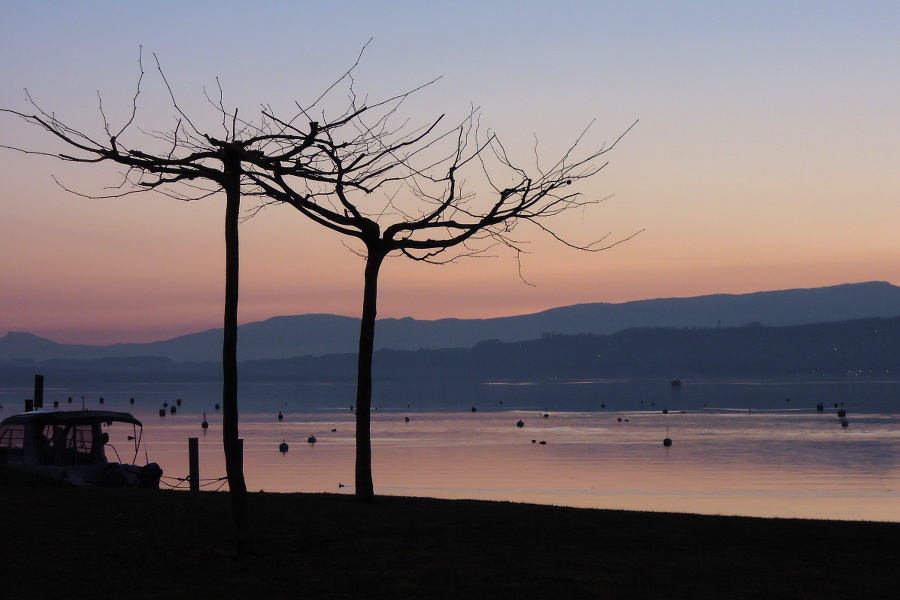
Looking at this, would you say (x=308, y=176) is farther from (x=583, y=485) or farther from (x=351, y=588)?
(x=583, y=485)

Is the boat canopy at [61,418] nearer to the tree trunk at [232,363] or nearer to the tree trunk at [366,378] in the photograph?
the tree trunk at [366,378]

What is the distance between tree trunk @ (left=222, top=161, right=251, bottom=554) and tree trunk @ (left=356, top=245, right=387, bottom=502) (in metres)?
4.63

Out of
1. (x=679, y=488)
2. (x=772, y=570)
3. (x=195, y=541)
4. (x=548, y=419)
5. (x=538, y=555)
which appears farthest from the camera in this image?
(x=548, y=419)

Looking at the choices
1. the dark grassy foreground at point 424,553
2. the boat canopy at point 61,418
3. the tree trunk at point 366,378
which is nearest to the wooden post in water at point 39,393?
the boat canopy at point 61,418

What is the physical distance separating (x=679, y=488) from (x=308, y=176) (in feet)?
94.4

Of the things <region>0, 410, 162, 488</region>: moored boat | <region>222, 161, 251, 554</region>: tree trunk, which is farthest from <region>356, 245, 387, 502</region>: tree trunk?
<region>0, 410, 162, 488</region>: moored boat

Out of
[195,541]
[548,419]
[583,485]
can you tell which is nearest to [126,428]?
[548,419]

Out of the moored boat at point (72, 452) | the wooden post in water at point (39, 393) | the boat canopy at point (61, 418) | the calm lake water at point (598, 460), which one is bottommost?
the calm lake water at point (598, 460)

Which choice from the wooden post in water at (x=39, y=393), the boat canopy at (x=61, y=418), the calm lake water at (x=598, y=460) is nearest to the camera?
the boat canopy at (x=61, y=418)

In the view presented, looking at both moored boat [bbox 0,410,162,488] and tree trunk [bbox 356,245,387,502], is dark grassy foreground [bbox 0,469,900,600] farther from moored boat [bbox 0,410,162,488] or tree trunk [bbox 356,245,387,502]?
moored boat [bbox 0,410,162,488]

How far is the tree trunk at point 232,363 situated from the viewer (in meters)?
12.8

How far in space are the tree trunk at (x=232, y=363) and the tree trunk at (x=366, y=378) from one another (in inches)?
182

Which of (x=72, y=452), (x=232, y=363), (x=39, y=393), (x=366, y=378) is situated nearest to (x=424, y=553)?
(x=232, y=363)

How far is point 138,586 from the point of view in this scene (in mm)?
11156
